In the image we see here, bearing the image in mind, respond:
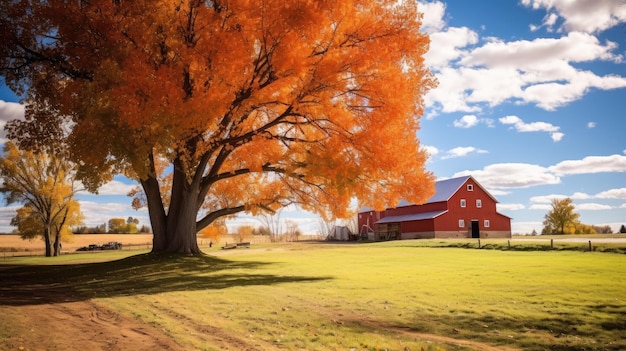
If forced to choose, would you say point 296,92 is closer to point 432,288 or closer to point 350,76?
point 350,76

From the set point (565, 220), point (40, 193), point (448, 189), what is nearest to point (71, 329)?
point (40, 193)

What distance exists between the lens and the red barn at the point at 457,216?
57438 millimetres

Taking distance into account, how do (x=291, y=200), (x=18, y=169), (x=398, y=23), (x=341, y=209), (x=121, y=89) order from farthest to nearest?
1. (x=18, y=169)
2. (x=291, y=200)
3. (x=341, y=209)
4. (x=398, y=23)
5. (x=121, y=89)

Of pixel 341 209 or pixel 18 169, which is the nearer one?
pixel 341 209

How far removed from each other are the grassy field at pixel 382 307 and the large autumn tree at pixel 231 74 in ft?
15.9

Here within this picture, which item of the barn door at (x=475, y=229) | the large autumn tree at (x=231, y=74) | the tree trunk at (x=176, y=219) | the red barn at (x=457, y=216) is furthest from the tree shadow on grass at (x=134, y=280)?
the barn door at (x=475, y=229)

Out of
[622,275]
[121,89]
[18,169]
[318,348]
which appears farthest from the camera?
[18,169]

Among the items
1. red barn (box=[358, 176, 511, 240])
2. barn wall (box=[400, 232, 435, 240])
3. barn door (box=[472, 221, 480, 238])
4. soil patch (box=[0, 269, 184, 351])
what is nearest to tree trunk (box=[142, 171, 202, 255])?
soil patch (box=[0, 269, 184, 351])

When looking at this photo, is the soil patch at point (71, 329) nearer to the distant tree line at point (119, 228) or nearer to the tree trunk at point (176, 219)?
the tree trunk at point (176, 219)

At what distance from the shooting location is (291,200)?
27203mm

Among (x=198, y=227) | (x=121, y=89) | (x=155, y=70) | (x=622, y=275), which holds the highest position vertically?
(x=155, y=70)

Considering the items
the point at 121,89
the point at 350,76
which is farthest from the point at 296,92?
the point at 121,89

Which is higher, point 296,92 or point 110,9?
point 110,9

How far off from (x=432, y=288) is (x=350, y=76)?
914 centimetres
